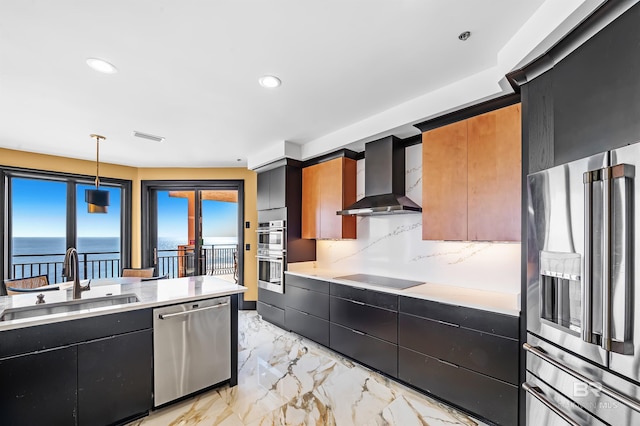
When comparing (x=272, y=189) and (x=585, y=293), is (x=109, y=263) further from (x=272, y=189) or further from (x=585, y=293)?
(x=585, y=293)

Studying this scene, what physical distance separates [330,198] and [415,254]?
4.05 feet

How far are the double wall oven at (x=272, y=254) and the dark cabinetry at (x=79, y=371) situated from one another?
2036mm

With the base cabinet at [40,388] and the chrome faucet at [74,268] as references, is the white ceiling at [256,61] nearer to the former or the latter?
the chrome faucet at [74,268]

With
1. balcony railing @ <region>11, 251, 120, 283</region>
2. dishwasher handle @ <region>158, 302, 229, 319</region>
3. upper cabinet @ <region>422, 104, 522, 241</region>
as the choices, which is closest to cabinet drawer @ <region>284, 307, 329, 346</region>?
dishwasher handle @ <region>158, 302, 229, 319</region>

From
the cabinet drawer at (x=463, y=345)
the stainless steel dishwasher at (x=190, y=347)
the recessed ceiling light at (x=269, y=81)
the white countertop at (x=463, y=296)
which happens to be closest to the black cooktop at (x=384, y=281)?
the white countertop at (x=463, y=296)

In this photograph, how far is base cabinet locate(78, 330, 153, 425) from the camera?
1.89 m

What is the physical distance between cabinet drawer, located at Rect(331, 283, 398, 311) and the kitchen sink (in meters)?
1.85

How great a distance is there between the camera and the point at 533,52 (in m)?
1.63

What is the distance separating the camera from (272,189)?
4289mm

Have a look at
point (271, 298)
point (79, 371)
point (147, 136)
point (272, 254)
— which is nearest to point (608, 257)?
point (79, 371)

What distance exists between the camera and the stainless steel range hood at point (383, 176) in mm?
3033

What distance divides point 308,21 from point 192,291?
Result: 2180 mm

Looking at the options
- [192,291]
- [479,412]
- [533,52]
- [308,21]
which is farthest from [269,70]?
[479,412]

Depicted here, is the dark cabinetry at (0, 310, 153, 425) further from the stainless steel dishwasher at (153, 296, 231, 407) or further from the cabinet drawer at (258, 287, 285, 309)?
the cabinet drawer at (258, 287, 285, 309)
